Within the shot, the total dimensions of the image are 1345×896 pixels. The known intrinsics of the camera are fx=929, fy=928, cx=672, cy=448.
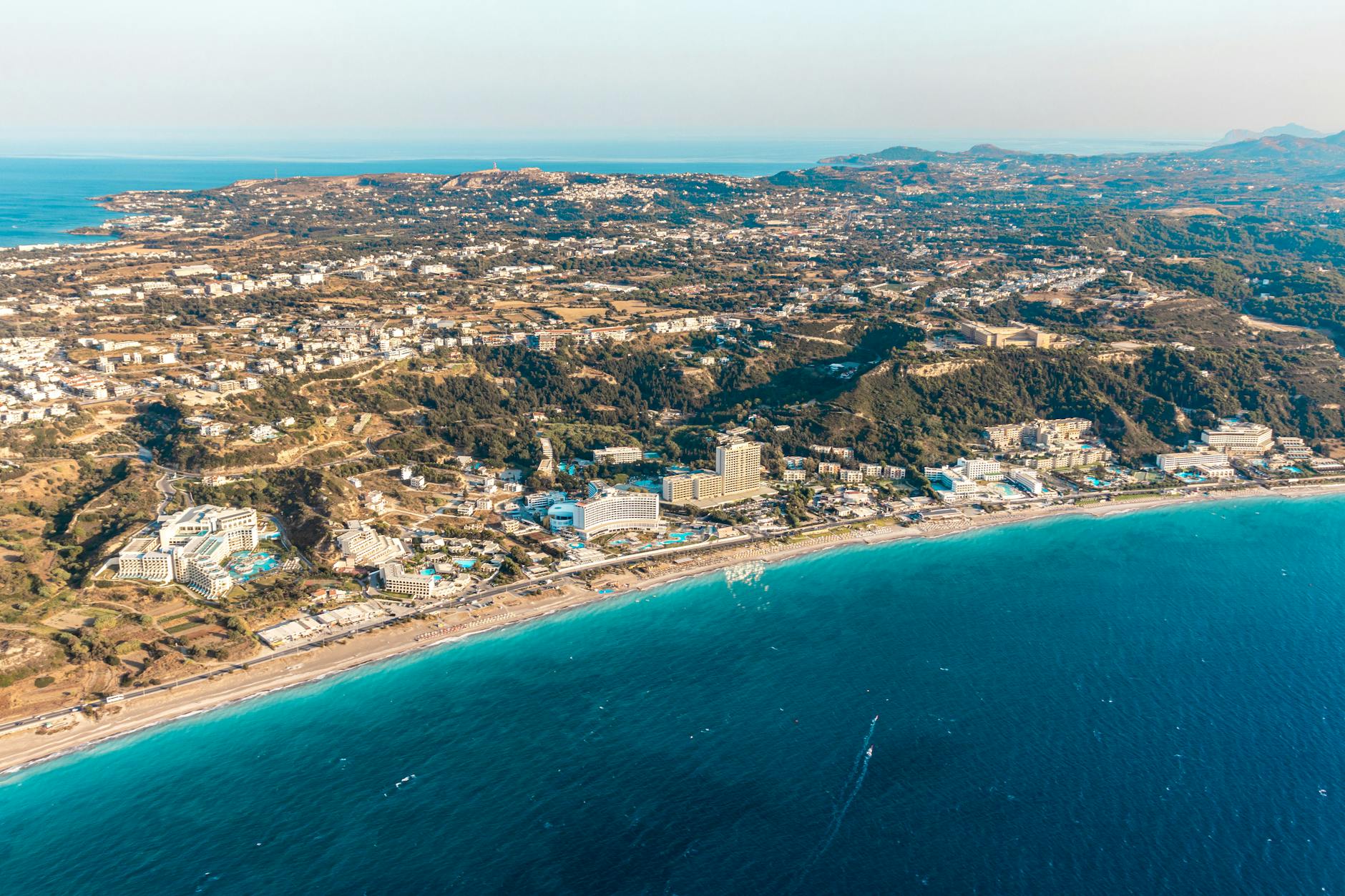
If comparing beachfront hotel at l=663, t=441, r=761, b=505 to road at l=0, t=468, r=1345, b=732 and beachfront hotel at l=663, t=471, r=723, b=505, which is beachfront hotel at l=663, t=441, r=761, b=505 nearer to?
beachfront hotel at l=663, t=471, r=723, b=505

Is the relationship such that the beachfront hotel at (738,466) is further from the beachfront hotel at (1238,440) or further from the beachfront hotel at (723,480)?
the beachfront hotel at (1238,440)

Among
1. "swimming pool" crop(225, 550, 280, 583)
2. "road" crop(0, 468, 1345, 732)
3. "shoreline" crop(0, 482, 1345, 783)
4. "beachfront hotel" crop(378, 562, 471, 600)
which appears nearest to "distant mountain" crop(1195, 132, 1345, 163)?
"shoreline" crop(0, 482, 1345, 783)

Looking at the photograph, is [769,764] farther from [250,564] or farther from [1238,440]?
[1238,440]

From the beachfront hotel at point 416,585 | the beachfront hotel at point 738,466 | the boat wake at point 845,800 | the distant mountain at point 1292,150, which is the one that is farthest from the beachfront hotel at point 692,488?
the distant mountain at point 1292,150

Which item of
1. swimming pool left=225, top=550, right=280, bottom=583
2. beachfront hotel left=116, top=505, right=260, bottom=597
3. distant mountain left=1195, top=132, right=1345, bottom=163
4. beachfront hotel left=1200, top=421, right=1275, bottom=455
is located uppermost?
distant mountain left=1195, top=132, right=1345, bottom=163

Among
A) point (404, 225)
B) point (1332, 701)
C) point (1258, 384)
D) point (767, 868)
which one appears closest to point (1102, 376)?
point (1258, 384)

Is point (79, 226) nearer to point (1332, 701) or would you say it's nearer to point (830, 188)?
point (830, 188)
